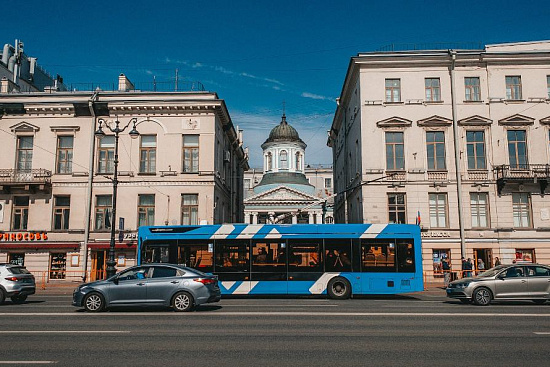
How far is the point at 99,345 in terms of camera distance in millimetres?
9344

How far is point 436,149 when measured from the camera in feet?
107

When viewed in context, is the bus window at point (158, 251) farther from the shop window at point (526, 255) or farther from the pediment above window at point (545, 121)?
the pediment above window at point (545, 121)

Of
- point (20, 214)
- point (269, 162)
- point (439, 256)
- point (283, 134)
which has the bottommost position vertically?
point (439, 256)

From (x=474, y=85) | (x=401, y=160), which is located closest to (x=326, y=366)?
(x=401, y=160)

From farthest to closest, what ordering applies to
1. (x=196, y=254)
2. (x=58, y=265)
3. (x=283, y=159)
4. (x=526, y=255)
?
(x=283, y=159), (x=58, y=265), (x=526, y=255), (x=196, y=254)

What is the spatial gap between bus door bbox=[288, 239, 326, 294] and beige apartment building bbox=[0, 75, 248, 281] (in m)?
13.6

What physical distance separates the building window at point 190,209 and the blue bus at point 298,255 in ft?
40.4

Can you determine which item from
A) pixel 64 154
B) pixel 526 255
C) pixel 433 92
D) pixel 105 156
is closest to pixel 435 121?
pixel 433 92

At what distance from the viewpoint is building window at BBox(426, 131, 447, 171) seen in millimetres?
32531

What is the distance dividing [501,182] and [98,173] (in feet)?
90.9

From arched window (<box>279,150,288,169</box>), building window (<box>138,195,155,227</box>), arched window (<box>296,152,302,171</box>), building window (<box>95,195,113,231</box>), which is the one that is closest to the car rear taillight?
building window (<box>138,195,155,227</box>)

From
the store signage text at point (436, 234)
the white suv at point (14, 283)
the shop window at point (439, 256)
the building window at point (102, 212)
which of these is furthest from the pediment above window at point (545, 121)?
the white suv at point (14, 283)

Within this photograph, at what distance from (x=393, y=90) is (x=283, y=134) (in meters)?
52.4

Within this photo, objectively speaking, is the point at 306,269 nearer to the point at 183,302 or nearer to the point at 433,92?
the point at 183,302
